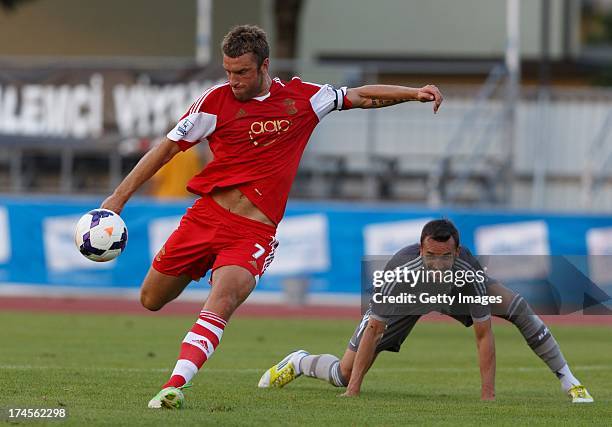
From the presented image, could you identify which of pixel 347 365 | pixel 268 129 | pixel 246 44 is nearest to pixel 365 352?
pixel 347 365

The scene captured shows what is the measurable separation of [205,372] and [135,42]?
67.3ft

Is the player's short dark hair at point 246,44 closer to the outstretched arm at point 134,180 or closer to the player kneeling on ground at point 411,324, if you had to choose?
the outstretched arm at point 134,180

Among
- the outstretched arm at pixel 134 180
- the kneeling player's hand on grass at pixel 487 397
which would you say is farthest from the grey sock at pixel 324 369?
the outstretched arm at pixel 134 180

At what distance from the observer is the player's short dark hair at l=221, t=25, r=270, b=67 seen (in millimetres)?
8750

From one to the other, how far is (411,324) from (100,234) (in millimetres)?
2626

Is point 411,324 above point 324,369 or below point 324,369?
above

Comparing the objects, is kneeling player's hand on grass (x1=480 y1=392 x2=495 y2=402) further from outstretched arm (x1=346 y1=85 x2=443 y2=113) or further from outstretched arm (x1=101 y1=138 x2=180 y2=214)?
outstretched arm (x1=101 y1=138 x2=180 y2=214)

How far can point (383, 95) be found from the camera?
938cm

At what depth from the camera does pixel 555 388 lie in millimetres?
11227

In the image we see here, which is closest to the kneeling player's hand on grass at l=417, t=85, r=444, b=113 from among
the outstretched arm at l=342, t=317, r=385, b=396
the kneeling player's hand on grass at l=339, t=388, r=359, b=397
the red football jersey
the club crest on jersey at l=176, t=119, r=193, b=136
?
the red football jersey

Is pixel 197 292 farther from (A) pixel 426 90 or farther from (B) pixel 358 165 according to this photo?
(A) pixel 426 90

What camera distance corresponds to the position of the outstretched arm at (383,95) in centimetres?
919

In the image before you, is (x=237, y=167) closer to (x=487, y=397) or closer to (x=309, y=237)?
(x=487, y=397)

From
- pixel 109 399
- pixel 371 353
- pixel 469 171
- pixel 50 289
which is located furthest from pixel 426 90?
pixel 469 171
